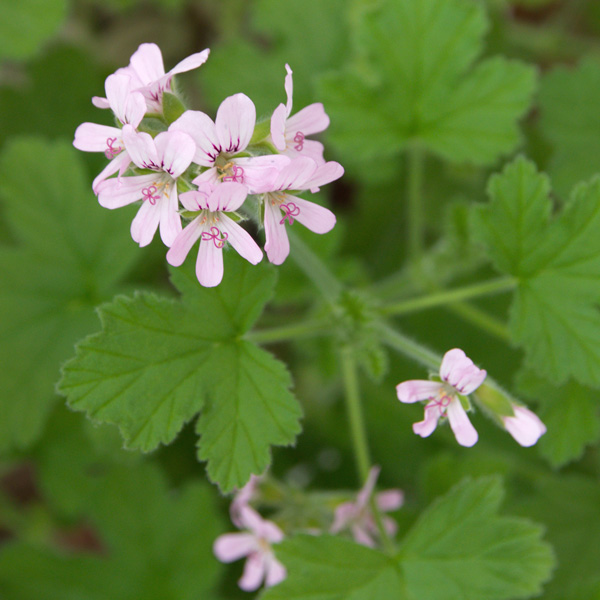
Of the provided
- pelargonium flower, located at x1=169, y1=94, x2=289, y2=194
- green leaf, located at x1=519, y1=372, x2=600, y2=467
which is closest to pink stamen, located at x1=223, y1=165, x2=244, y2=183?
pelargonium flower, located at x1=169, y1=94, x2=289, y2=194

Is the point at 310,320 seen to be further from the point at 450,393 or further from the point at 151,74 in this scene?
the point at 151,74

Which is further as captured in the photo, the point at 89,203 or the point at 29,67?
the point at 29,67

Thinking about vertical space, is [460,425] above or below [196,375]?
below

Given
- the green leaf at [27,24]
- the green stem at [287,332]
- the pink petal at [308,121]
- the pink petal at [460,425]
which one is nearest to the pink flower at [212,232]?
the pink petal at [308,121]

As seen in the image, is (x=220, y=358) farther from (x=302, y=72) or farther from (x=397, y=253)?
(x=397, y=253)

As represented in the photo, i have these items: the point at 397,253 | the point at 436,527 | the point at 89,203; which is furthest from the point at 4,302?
the point at 397,253

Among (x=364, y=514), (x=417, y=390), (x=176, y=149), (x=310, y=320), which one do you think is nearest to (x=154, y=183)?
(x=176, y=149)
